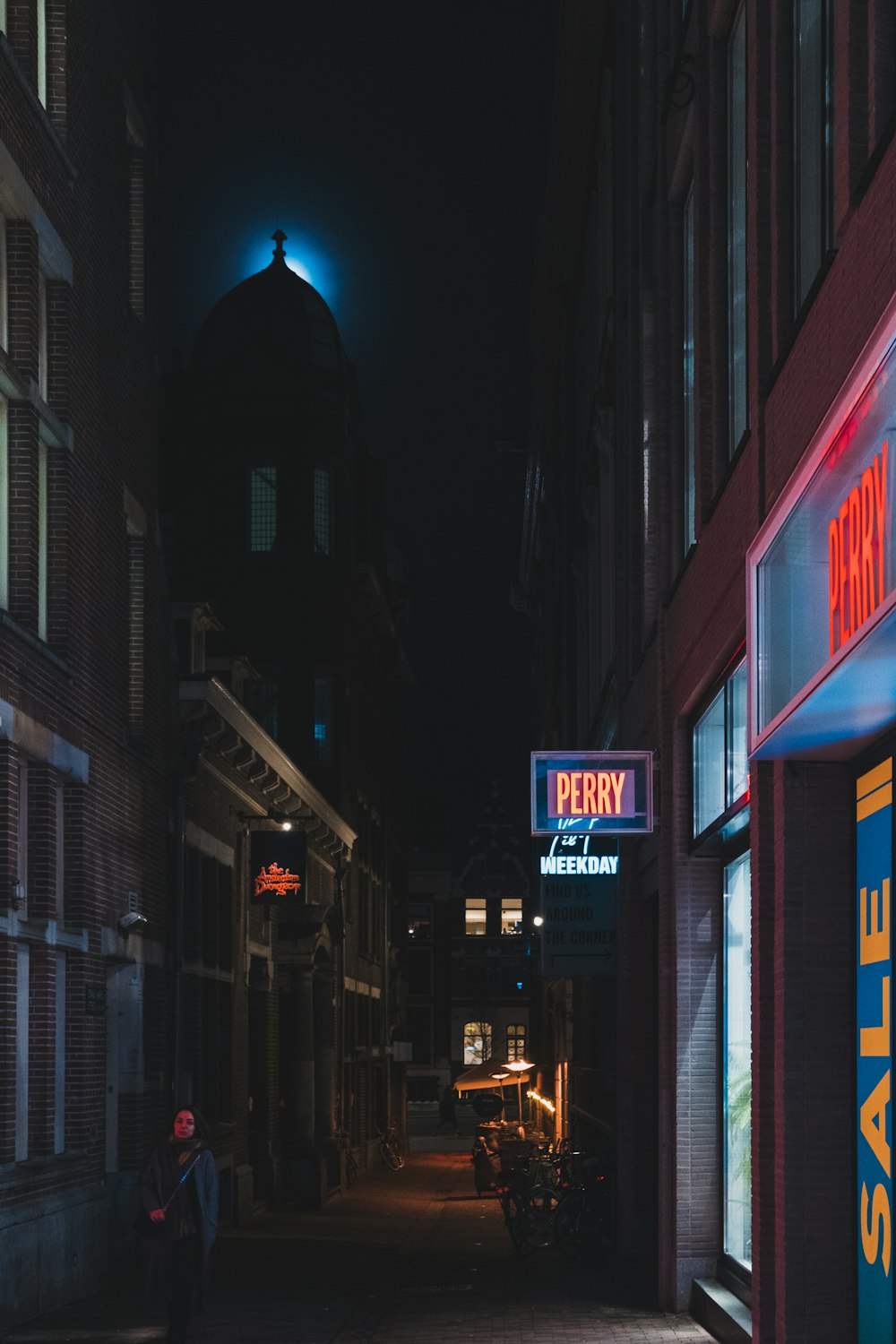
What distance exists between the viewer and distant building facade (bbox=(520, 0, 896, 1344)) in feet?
28.5

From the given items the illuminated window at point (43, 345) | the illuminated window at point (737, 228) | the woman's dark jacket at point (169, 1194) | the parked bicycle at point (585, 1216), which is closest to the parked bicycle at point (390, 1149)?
the parked bicycle at point (585, 1216)

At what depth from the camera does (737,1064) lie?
49.2 feet

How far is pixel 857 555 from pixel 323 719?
36377 mm

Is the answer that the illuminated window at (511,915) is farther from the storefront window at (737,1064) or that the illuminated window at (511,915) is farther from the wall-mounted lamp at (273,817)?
the storefront window at (737,1064)

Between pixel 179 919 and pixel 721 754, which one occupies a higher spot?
pixel 721 754

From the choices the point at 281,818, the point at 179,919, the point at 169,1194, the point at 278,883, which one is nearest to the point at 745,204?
the point at 169,1194

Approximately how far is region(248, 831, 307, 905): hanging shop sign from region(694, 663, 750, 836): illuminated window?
14123mm

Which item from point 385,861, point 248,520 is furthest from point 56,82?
point 385,861

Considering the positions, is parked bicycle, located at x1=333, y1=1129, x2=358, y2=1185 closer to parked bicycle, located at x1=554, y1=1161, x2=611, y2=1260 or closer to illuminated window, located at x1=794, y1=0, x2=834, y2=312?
parked bicycle, located at x1=554, y1=1161, x2=611, y2=1260

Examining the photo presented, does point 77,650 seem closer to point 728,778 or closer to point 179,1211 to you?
point 179,1211

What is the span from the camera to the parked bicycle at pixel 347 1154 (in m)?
39.7

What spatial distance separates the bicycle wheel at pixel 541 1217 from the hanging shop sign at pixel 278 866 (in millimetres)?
7972

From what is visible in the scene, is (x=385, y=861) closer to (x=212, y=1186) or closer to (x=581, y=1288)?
(x=581, y=1288)

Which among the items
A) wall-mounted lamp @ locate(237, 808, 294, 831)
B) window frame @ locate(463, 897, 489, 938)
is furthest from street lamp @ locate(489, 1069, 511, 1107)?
window frame @ locate(463, 897, 489, 938)
